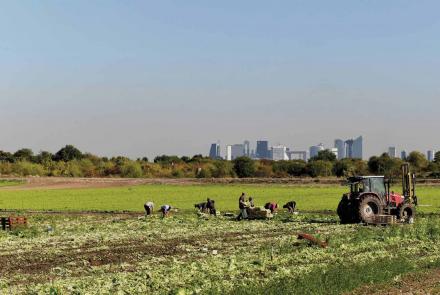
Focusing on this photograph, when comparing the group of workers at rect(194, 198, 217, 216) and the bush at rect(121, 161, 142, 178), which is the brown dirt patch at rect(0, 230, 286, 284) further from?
the bush at rect(121, 161, 142, 178)

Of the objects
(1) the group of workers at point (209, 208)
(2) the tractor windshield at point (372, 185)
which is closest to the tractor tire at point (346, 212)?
(2) the tractor windshield at point (372, 185)

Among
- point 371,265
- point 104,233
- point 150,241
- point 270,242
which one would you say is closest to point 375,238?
point 270,242

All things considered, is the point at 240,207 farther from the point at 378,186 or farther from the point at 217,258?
the point at 217,258

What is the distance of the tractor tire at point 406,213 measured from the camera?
98.0 ft

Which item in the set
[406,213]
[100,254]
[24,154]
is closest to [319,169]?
[24,154]

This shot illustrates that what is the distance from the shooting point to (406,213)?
30.7m

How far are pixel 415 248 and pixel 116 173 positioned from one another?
94.5 m

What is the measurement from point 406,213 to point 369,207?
2194mm

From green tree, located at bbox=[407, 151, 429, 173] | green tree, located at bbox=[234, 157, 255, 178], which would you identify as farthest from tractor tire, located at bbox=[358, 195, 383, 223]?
green tree, located at bbox=[234, 157, 255, 178]

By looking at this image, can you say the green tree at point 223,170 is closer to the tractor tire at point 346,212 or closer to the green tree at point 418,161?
the green tree at point 418,161

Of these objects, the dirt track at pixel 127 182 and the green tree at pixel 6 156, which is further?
the green tree at pixel 6 156

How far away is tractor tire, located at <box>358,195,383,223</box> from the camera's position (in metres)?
29.3

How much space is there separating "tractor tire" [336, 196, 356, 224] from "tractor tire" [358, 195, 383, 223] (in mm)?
544

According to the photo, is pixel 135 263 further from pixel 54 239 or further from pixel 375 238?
pixel 375 238
